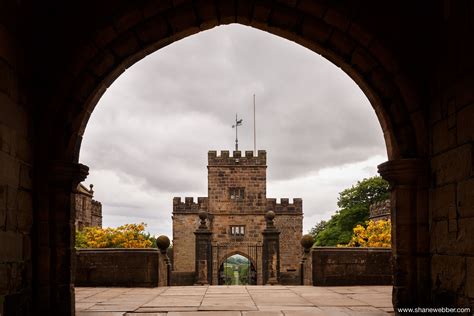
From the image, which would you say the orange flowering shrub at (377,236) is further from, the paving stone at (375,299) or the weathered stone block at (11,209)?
A: the weathered stone block at (11,209)

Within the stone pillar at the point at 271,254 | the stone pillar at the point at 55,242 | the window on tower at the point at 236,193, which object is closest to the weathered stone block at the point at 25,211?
the stone pillar at the point at 55,242

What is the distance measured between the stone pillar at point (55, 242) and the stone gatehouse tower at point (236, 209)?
2661 centimetres

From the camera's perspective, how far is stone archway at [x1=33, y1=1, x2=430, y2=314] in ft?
17.1

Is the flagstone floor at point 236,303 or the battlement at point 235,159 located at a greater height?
the battlement at point 235,159

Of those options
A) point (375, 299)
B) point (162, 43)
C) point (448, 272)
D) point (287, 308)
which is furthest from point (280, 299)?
point (162, 43)

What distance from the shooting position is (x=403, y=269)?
5.26m

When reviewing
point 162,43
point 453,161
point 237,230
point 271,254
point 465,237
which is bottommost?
point 237,230

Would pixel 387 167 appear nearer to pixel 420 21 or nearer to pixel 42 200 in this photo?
pixel 420 21

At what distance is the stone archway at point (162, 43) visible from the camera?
17.1ft

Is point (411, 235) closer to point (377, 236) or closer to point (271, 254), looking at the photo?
point (271, 254)

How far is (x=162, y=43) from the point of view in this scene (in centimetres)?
571

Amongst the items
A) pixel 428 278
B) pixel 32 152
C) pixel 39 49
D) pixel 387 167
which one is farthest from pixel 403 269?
pixel 39 49

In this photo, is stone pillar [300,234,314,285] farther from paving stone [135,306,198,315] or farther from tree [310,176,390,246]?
tree [310,176,390,246]

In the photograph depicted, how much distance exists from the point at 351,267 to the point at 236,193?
2277 centimetres
